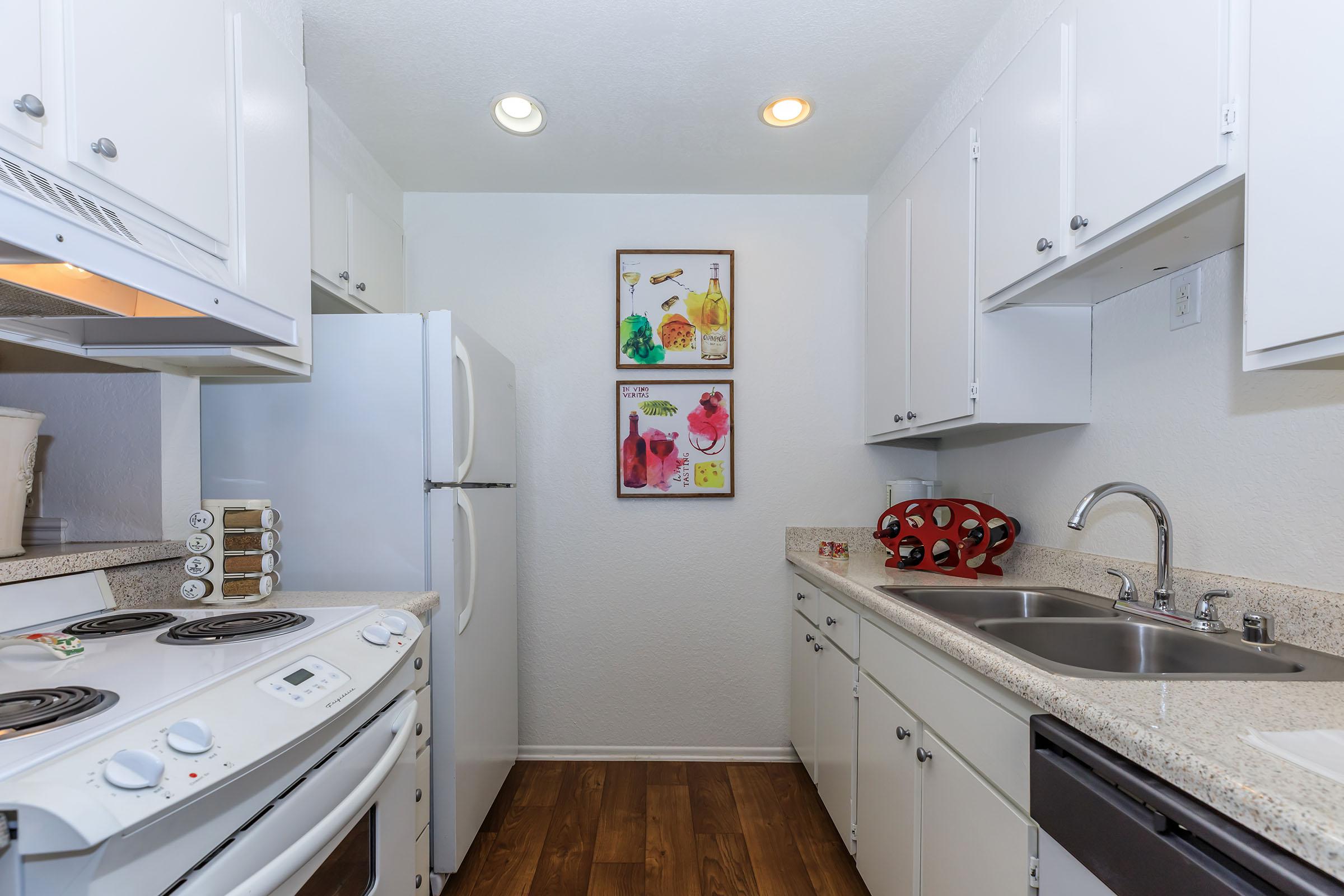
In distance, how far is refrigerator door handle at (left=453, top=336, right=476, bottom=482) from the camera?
1.95 metres

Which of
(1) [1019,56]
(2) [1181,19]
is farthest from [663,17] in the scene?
(2) [1181,19]

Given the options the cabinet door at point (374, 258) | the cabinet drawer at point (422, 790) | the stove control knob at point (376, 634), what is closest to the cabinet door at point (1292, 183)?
the stove control knob at point (376, 634)

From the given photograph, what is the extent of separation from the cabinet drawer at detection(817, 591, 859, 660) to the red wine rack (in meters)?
0.26

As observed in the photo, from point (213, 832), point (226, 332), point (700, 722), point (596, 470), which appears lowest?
point (700, 722)

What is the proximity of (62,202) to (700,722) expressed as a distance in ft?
8.59

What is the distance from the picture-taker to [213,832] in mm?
790

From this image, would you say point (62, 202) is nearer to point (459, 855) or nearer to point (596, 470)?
point (459, 855)

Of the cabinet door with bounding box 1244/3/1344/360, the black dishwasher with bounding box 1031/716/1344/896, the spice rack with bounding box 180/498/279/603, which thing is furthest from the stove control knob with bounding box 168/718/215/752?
the cabinet door with bounding box 1244/3/1344/360

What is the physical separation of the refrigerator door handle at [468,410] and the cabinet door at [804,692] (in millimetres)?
1331

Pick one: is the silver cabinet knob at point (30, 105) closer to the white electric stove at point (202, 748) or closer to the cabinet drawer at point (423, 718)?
the white electric stove at point (202, 748)

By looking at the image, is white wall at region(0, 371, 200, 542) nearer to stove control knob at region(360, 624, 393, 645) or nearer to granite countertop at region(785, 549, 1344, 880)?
stove control knob at region(360, 624, 393, 645)

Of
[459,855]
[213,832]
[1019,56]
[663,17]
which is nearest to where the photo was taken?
[213,832]

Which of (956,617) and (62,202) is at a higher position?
(62,202)

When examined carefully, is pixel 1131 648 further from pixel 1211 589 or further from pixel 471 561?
pixel 471 561
